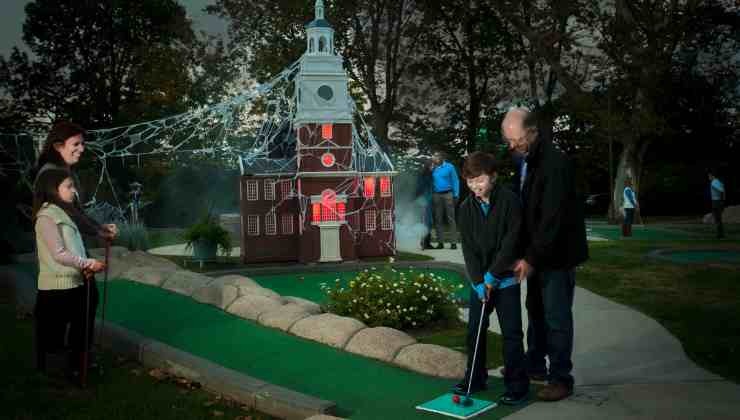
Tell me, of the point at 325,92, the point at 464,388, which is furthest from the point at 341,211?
the point at 464,388

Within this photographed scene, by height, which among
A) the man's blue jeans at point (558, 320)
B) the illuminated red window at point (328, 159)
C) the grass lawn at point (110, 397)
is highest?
the illuminated red window at point (328, 159)

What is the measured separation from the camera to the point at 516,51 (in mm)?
32875

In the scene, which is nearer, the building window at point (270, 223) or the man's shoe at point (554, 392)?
the man's shoe at point (554, 392)

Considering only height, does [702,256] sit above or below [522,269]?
below

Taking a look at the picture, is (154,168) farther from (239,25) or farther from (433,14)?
(433,14)

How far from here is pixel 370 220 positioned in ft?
48.3

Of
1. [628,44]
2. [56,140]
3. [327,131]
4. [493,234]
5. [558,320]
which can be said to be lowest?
[558,320]

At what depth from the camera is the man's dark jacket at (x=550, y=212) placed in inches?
178

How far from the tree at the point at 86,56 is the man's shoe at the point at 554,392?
28.5 meters

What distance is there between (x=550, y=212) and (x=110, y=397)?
3145 millimetres

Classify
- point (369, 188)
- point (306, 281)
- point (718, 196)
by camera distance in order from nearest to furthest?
point (306, 281) → point (369, 188) → point (718, 196)

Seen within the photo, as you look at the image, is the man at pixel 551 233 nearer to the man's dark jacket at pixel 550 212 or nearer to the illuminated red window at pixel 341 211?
the man's dark jacket at pixel 550 212

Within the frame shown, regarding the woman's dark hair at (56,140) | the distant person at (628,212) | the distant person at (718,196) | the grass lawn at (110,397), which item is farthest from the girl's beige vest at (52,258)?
the distant person at (628,212)

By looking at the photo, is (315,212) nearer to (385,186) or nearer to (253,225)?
(253,225)
